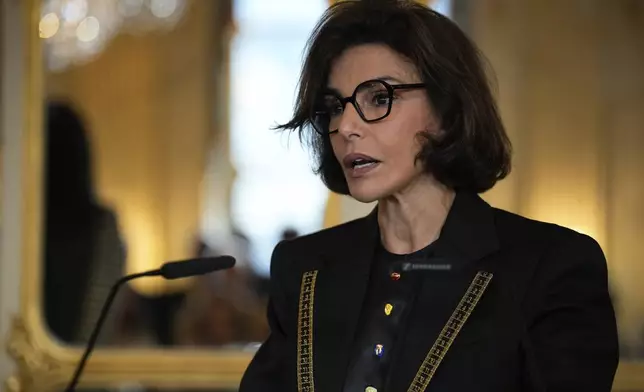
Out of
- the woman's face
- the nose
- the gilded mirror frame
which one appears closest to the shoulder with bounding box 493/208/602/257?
the woman's face

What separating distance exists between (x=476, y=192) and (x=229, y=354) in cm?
137

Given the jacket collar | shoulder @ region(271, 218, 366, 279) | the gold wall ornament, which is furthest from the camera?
the gold wall ornament

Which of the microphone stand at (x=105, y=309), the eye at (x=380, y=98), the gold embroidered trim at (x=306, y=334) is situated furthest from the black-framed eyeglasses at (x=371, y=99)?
the microphone stand at (x=105, y=309)

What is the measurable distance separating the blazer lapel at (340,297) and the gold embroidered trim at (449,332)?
0.12m

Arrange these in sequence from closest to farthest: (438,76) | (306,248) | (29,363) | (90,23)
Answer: (438,76), (306,248), (29,363), (90,23)

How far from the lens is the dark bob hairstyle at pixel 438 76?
1.44 m

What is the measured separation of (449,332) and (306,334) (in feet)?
0.70

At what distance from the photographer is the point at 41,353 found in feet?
8.97

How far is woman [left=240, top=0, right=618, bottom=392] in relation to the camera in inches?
51.9

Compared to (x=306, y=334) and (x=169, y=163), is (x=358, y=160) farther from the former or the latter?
(x=169, y=163)

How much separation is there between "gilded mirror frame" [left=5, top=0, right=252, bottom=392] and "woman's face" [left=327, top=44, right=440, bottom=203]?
140 centimetres

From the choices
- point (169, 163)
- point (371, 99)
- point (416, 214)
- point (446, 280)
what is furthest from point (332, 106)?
point (169, 163)

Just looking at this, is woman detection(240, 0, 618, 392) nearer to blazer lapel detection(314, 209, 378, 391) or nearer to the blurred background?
blazer lapel detection(314, 209, 378, 391)


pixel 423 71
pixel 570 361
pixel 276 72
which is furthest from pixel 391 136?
pixel 276 72
